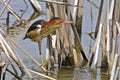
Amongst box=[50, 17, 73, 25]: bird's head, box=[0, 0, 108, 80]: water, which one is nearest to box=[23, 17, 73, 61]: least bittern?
box=[50, 17, 73, 25]: bird's head

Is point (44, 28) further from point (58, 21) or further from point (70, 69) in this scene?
point (70, 69)

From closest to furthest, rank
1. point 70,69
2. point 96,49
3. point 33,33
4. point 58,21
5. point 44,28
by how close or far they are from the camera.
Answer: point 58,21
point 44,28
point 33,33
point 96,49
point 70,69

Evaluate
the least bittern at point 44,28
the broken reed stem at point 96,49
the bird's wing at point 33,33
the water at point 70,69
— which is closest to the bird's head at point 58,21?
the least bittern at point 44,28

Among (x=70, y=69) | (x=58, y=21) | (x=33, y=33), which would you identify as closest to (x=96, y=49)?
(x=70, y=69)

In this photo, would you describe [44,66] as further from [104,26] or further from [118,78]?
[118,78]

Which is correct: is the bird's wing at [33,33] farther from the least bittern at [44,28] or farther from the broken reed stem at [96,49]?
the broken reed stem at [96,49]

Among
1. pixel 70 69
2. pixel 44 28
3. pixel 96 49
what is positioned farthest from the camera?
pixel 70 69

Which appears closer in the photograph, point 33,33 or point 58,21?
point 58,21

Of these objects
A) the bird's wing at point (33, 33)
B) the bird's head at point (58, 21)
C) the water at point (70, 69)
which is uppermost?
the bird's head at point (58, 21)

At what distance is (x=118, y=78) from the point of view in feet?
15.6

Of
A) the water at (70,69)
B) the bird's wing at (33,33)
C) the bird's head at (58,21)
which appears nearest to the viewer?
the bird's head at (58,21)

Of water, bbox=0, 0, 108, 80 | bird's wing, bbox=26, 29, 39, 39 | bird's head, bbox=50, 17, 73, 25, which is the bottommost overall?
water, bbox=0, 0, 108, 80

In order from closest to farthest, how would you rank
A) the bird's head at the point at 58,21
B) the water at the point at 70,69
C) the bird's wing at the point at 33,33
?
the bird's head at the point at 58,21
the bird's wing at the point at 33,33
the water at the point at 70,69

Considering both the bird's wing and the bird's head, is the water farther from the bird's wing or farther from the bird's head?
the bird's head
